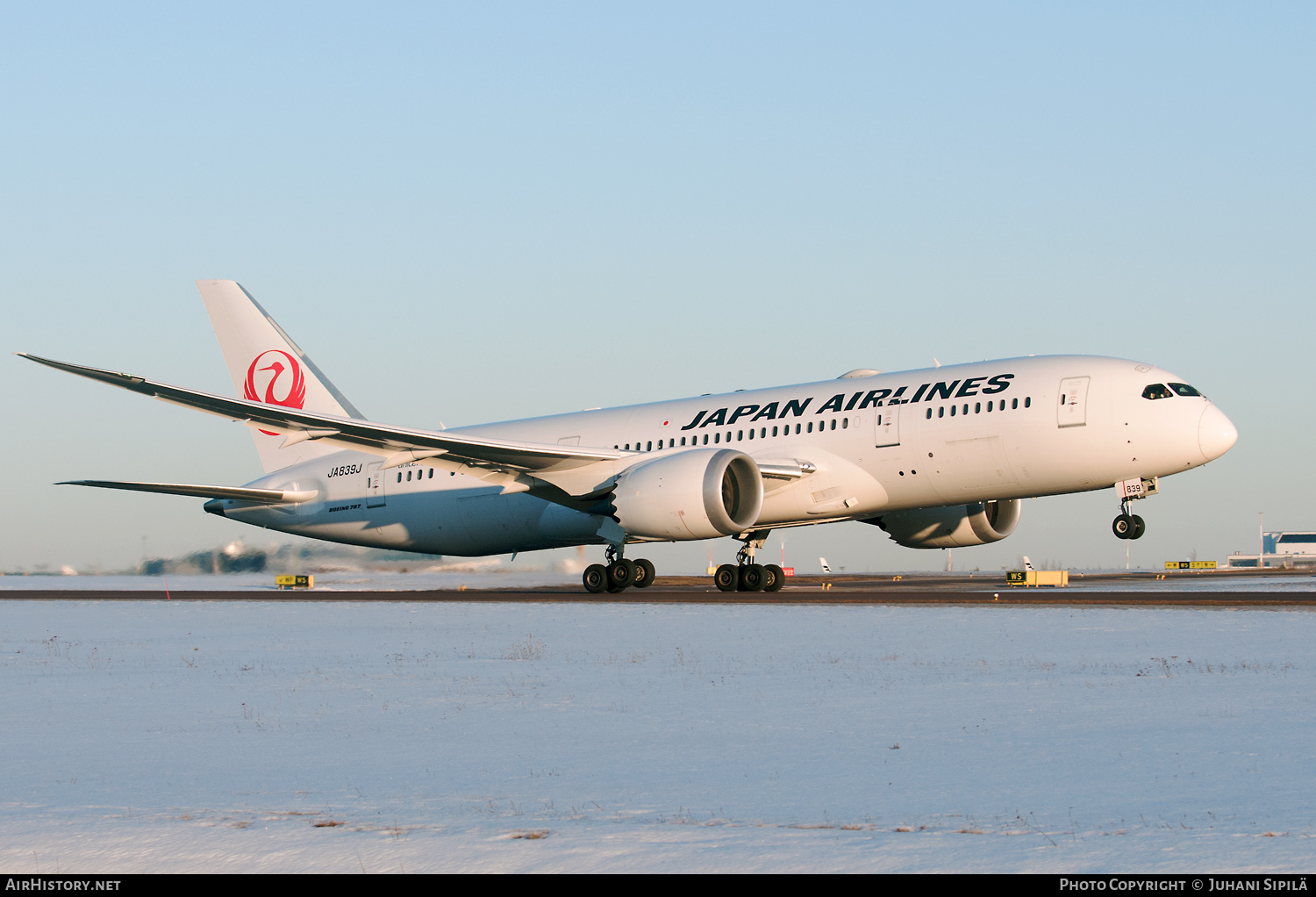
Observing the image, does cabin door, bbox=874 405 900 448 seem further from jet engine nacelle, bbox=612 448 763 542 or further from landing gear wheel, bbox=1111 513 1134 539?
landing gear wheel, bbox=1111 513 1134 539

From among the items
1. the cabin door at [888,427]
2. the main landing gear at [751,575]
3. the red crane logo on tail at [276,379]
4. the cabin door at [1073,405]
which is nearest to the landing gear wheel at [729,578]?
the main landing gear at [751,575]

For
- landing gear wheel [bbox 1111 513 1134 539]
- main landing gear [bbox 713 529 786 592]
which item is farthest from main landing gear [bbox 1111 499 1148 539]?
main landing gear [bbox 713 529 786 592]

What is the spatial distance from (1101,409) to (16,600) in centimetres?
3034

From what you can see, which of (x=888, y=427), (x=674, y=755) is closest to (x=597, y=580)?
(x=888, y=427)

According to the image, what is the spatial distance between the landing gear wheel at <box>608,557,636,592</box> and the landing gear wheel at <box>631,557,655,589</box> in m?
0.61

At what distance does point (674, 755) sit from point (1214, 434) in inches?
952

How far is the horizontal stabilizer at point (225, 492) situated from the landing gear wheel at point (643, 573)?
1268 cm

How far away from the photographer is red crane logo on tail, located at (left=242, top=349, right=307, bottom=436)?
42344 mm

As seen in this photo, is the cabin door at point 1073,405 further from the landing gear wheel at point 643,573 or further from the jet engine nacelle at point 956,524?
the landing gear wheel at point 643,573

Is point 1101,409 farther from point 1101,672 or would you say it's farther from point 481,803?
point 481,803

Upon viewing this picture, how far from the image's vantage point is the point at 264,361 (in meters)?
42.6

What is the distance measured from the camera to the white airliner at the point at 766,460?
30.2 metres
